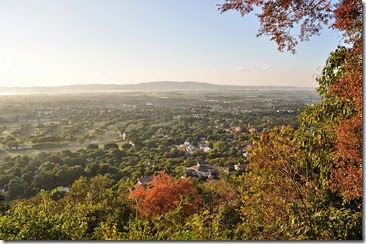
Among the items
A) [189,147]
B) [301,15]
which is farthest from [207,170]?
[301,15]

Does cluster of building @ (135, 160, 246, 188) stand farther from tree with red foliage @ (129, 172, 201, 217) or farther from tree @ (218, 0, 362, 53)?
tree @ (218, 0, 362, 53)

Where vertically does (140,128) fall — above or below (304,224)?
below

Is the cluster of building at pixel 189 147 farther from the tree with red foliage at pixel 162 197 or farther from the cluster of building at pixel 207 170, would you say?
the tree with red foliage at pixel 162 197

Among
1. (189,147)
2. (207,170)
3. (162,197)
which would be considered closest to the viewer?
(162,197)

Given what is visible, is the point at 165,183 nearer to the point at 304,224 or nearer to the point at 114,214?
the point at 114,214

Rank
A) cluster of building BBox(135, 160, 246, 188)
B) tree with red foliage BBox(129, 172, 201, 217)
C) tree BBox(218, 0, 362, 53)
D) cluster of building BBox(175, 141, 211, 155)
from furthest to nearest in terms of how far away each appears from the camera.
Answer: cluster of building BBox(175, 141, 211, 155) → cluster of building BBox(135, 160, 246, 188) → tree with red foliage BBox(129, 172, 201, 217) → tree BBox(218, 0, 362, 53)

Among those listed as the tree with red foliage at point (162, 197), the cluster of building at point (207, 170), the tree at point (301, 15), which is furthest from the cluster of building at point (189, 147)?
the tree at point (301, 15)

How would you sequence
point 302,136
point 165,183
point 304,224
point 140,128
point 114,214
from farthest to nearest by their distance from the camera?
1. point 140,128
2. point 165,183
3. point 114,214
4. point 302,136
5. point 304,224

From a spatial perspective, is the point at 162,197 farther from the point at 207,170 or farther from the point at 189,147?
the point at 189,147

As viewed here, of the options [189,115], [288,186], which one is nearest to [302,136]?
[288,186]

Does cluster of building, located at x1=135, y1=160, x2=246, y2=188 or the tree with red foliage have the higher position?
the tree with red foliage

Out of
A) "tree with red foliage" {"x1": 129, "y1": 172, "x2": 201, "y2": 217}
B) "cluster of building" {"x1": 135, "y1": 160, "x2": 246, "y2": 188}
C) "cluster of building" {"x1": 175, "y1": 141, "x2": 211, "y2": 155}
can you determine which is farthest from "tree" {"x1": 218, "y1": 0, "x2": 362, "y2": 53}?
"cluster of building" {"x1": 175, "y1": 141, "x2": 211, "y2": 155}
